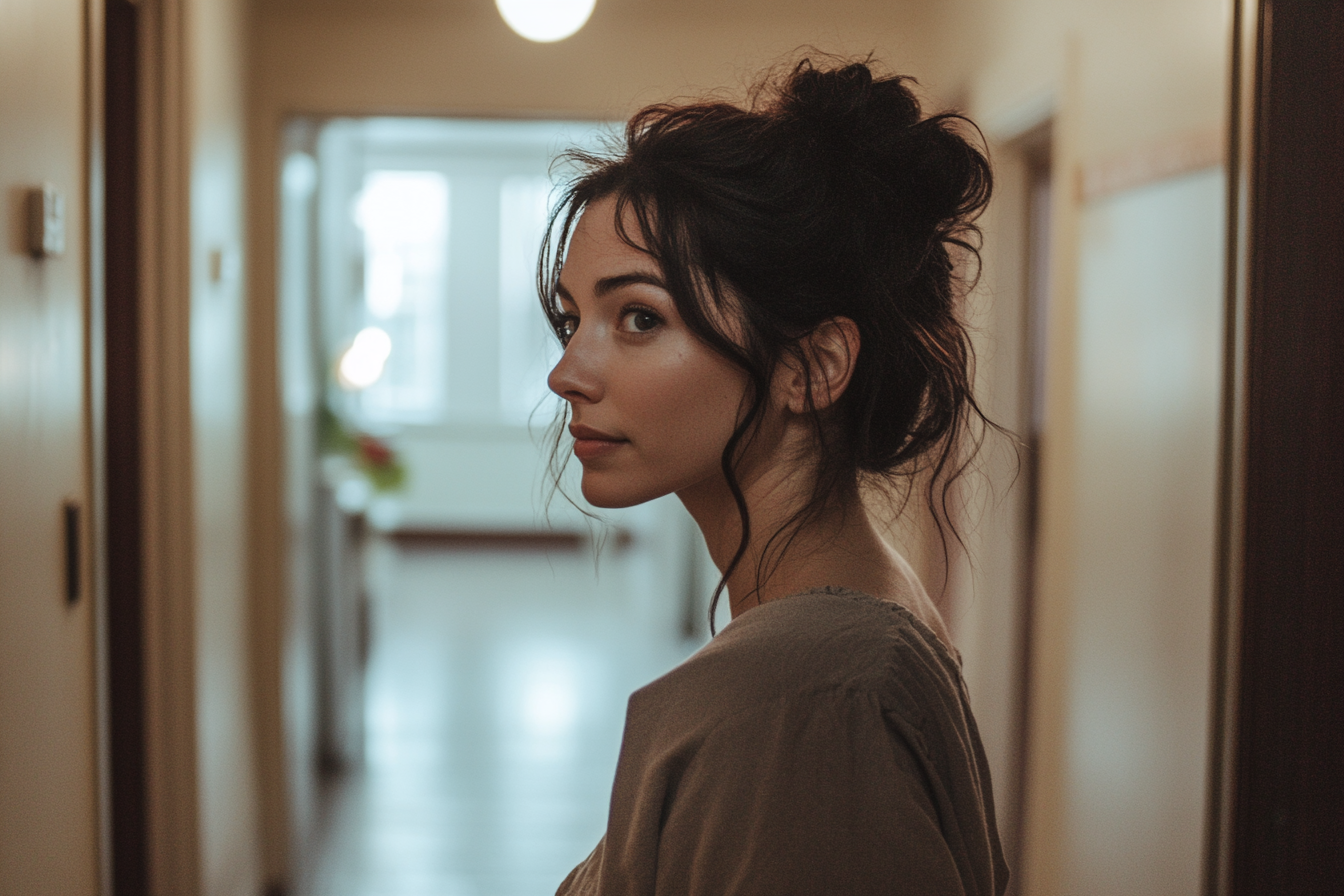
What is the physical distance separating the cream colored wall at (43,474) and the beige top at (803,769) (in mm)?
988

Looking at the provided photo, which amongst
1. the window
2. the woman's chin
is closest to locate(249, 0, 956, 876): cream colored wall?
the woman's chin

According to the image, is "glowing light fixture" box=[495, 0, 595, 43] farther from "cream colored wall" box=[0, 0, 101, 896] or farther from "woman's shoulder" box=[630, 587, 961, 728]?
"woman's shoulder" box=[630, 587, 961, 728]

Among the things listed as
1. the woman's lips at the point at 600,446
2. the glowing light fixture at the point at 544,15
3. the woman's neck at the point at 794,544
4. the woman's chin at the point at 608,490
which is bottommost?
the woman's neck at the point at 794,544

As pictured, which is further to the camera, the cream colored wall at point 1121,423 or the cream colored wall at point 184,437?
the cream colored wall at point 184,437

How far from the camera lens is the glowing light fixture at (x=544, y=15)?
96.9 inches

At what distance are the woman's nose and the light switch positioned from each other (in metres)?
0.96

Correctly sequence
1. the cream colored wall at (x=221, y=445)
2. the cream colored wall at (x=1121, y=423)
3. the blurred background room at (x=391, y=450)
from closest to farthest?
the blurred background room at (x=391, y=450), the cream colored wall at (x=1121, y=423), the cream colored wall at (x=221, y=445)

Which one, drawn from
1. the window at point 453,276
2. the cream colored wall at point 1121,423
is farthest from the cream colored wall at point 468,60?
the window at point 453,276

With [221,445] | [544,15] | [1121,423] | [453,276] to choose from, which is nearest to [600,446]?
[1121,423]

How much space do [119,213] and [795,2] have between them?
5.78 feet

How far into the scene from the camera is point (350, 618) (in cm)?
389

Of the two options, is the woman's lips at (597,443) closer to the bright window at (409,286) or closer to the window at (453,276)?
the window at (453,276)

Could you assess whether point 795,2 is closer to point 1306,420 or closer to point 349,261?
point 1306,420

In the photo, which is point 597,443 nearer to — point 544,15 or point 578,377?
point 578,377
